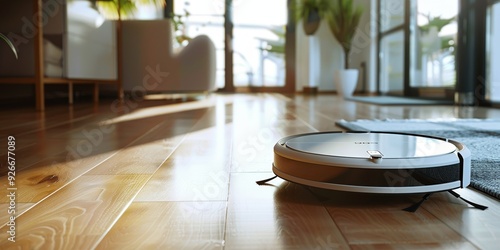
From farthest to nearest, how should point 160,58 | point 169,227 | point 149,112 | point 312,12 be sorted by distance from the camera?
point 312,12 → point 160,58 → point 149,112 → point 169,227

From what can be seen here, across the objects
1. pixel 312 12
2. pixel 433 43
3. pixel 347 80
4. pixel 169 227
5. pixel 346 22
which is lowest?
pixel 169 227

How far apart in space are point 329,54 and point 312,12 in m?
0.71

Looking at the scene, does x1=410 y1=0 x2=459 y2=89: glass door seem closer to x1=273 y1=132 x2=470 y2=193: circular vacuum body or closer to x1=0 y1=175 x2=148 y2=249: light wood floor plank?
x1=273 y1=132 x2=470 y2=193: circular vacuum body

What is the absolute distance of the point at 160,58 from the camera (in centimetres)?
400

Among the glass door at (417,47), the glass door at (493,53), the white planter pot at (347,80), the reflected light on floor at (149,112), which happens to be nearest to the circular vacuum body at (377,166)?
the reflected light on floor at (149,112)

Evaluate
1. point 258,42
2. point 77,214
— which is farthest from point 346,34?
point 77,214

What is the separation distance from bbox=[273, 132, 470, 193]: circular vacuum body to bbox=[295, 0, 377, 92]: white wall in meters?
5.12

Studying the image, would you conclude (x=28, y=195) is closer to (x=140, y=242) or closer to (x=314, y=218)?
(x=140, y=242)

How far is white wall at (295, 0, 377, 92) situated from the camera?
573 centimetres

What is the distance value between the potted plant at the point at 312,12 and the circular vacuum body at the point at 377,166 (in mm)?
5029

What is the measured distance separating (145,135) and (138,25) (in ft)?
8.77

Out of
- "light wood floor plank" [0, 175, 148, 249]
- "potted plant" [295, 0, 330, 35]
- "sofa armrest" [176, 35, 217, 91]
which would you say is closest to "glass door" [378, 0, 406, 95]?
"potted plant" [295, 0, 330, 35]

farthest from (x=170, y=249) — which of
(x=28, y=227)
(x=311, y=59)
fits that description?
(x=311, y=59)

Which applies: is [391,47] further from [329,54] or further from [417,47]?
[329,54]
